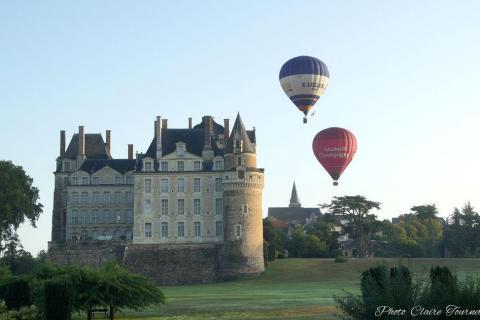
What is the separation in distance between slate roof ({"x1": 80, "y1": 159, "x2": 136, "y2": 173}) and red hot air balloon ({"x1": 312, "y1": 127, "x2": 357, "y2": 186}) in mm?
23811

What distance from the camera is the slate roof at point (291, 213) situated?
15700cm

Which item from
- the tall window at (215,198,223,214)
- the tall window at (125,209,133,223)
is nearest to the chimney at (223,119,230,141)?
the tall window at (215,198,223,214)

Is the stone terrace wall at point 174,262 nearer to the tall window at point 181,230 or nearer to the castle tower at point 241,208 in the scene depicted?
the tall window at point 181,230

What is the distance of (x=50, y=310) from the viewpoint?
27.6 metres

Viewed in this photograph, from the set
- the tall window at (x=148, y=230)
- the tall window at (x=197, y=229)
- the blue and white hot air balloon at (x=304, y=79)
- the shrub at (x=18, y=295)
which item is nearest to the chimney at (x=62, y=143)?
the tall window at (x=148, y=230)

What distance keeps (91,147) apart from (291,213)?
81.3m

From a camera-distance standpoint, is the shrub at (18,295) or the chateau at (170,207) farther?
the chateau at (170,207)

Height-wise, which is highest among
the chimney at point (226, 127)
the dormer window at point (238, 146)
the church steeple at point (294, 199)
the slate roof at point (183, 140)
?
the church steeple at point (294, 199)

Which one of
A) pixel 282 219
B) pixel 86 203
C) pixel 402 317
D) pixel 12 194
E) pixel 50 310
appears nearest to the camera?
pixel 402 317

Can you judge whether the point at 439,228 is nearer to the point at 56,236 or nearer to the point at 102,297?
the point at 56,236

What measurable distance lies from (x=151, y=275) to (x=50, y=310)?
43.0 meters

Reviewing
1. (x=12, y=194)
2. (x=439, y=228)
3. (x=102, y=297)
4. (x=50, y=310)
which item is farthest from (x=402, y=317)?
(x=439, y=228)

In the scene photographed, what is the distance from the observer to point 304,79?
61844 mm

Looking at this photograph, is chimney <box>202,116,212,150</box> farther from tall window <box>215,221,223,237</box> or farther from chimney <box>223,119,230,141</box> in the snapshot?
tall window <box>215,221,223,237</box>
